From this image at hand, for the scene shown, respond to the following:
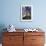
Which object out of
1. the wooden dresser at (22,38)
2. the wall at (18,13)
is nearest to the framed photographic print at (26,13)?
the wall at (18,13)

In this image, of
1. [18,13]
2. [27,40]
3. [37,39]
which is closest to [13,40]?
[27,40]

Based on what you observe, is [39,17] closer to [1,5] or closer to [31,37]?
[31,37]

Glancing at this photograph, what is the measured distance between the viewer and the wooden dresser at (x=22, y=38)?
3.70 metres

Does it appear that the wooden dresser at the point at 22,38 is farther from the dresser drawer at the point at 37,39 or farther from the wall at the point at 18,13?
the wall at the point at 18,13

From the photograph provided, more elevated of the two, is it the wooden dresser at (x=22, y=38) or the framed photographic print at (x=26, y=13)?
the framed photographic print at (x=26, y=13)

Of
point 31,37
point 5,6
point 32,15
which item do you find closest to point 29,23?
point 32,15

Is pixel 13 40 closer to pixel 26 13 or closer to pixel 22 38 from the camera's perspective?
pixel 22 38

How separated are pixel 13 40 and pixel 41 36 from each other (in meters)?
0.82

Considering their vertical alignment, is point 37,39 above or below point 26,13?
below

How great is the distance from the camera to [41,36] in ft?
12.2

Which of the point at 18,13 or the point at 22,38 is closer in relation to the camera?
the point at 22,38

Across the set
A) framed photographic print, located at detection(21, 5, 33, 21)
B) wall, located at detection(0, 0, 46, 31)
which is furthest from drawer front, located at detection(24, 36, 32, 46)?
framed photographic print, located at detection(21, 5, 33, 21)

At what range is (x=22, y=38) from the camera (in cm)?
371

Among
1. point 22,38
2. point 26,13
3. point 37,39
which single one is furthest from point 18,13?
point 37,39
